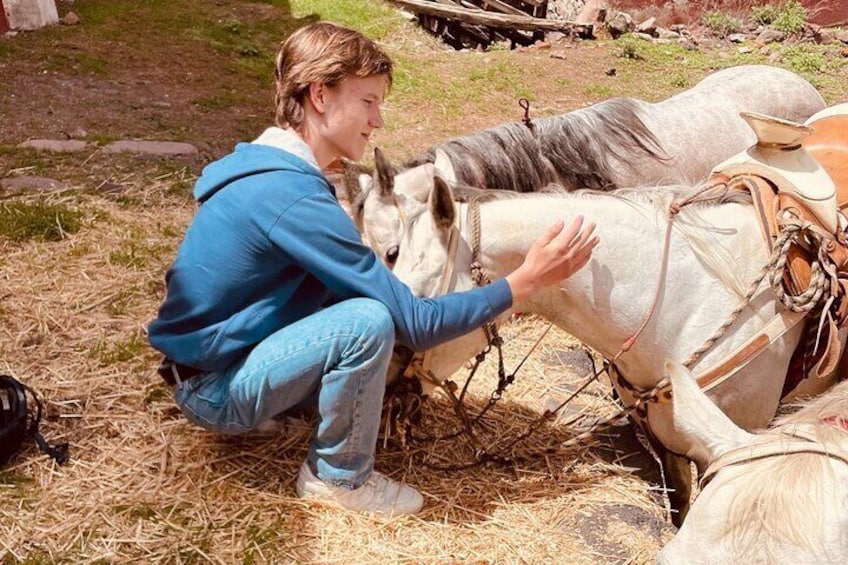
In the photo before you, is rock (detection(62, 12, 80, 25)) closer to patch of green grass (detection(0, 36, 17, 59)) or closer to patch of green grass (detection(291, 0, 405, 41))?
patch of green grass (detection(0, 36, 17, 59))

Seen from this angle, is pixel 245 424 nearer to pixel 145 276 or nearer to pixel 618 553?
pixel 618 553

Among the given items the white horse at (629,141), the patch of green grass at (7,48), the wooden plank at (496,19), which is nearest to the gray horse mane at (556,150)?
the white horse at (629,141)

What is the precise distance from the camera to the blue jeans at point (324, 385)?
7.59 feet

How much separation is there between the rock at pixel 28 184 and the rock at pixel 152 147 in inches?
22.5

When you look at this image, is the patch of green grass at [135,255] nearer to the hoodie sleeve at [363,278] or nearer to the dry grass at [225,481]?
the dry grass at [225,481]

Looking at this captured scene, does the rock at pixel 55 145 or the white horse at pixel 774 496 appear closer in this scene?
the white horse at pixel 774 496

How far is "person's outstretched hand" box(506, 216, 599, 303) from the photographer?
2258mm

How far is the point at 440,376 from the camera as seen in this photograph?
263 centimetres

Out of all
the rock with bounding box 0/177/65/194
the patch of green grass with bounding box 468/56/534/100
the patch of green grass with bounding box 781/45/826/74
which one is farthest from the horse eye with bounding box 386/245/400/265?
the patch of green grass with bounding box 781/45/826/74

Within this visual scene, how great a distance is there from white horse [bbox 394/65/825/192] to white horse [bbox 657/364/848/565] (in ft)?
7.01

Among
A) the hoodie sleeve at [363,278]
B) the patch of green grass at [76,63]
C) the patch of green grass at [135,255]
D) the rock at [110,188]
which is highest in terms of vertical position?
the hoodie sleeve at [363,278]

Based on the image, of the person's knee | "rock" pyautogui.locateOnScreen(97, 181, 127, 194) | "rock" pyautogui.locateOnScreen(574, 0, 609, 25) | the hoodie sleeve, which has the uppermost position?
the hoodie sleeve

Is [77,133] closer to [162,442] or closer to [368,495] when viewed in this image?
[162,442]

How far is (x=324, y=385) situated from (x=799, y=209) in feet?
4.99
